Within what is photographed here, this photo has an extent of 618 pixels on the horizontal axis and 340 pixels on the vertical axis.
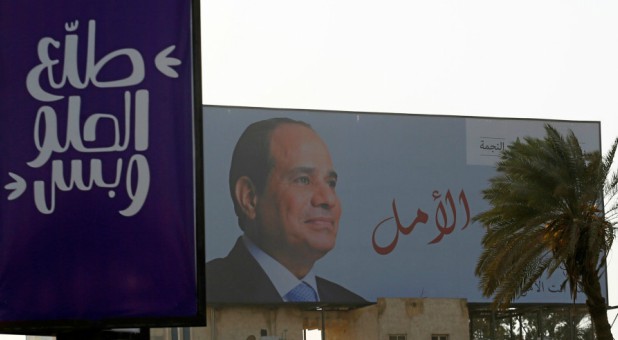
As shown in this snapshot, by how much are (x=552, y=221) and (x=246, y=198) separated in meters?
30.1

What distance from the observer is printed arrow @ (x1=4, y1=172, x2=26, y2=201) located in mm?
12438

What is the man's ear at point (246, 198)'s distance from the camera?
202 feet

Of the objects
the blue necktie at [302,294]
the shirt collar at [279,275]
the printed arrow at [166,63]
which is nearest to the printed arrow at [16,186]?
the printed arrow at [166,63]

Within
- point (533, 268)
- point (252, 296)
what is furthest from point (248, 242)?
point (533, 268)

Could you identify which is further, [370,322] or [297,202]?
[297,202]

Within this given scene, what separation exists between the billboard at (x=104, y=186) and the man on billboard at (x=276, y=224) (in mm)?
48360

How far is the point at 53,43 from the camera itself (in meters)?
12.6

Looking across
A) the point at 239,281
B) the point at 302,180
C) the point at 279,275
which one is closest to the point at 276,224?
the point at 279,275

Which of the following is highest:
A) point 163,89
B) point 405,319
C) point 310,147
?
point 310,147

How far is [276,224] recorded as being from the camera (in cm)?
6194

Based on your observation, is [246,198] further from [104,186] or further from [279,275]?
[104,186]

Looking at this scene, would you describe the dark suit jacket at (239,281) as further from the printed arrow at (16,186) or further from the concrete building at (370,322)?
the printed arrow at (16,186)

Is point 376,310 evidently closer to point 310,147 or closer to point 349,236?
point 349,236

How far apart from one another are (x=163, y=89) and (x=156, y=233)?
144 centimetres
